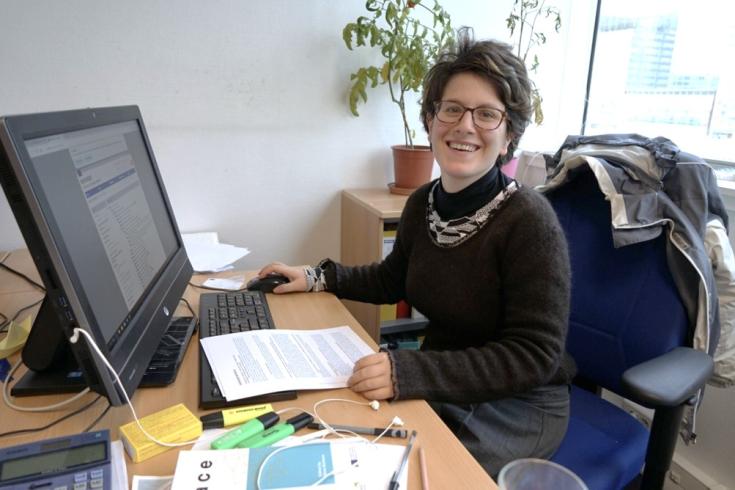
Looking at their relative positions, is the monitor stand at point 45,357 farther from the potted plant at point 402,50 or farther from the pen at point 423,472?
the potted plant at point 402,50

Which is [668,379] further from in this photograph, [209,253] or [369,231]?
[209,253]

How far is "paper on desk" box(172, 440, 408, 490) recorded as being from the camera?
581mm

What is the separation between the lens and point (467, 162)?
1.04 meters

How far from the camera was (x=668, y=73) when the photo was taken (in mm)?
1851

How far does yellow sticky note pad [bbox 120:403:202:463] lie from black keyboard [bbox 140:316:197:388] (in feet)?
0.35

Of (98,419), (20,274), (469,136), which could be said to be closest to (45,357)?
(98,419)

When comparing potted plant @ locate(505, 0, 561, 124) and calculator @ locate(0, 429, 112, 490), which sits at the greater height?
potted plant @ locate(505, 0, 561, 124)

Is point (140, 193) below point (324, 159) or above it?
above

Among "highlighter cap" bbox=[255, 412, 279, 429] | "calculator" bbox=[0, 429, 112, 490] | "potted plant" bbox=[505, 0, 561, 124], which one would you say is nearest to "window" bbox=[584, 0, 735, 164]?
"potted plant" bbox=[505, 0, 561, 124]

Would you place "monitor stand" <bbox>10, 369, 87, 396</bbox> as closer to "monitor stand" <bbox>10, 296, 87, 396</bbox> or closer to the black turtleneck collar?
"monitor stand" <bbox>10, 296, 87, 396</bbox>

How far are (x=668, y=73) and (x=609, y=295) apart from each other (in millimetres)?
1197

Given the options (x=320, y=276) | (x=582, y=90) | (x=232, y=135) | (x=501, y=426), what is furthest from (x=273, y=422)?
(x=582, y=90)

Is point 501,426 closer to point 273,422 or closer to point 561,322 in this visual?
point 561,322

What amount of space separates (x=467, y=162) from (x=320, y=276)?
483 mm
